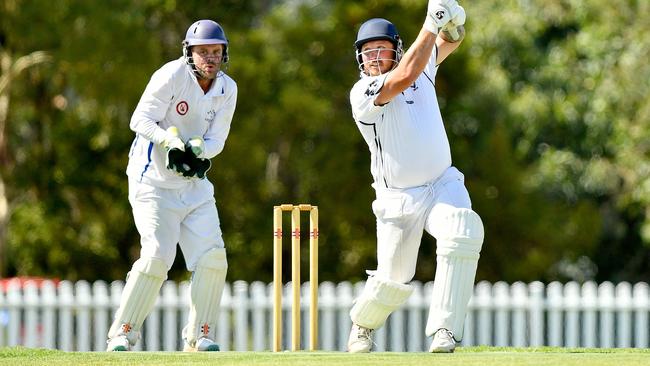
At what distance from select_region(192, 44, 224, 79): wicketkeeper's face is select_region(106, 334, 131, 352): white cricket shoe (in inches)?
49.2

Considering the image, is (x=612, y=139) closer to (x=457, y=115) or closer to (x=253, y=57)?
(x=457, y=115)

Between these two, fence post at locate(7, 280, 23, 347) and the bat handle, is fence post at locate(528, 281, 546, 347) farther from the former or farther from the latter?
the bat handle

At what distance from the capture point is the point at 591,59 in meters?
18.2

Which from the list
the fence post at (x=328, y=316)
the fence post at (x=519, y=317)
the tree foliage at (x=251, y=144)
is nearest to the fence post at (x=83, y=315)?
the fence post at (x=328, y=316)

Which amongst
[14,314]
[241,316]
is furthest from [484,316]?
[14,314]

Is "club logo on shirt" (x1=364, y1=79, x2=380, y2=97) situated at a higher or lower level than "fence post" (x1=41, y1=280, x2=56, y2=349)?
higher

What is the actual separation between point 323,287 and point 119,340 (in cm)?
538

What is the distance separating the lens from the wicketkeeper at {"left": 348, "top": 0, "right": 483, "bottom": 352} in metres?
6.59

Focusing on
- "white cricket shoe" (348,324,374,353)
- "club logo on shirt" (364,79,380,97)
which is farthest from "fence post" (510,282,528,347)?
"club logo on shirt" (364,79,380,97)

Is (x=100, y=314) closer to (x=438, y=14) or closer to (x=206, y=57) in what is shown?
(x=206, y=57)

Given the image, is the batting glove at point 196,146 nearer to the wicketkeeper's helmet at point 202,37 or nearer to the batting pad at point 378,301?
the wicketkeeper's helmet at point 202,37

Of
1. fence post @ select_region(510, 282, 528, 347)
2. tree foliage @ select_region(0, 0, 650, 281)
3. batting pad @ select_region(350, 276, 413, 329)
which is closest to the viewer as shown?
batting pad @ select_region(350, 276, 413, 329)

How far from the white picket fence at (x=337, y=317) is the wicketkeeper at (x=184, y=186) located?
496 cm

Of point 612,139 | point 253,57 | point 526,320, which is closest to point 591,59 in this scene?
point 612,139
